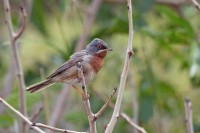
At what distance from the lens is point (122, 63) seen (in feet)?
17.3

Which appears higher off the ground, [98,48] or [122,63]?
[98,48]

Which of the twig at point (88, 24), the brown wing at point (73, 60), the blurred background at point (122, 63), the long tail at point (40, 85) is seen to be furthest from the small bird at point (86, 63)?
the twig at point (88, 24)

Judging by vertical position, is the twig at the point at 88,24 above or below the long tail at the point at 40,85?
above

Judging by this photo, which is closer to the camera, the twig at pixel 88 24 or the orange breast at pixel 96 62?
the orange breast at pixel 96 62

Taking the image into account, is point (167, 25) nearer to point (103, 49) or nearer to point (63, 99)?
point (63, 99)

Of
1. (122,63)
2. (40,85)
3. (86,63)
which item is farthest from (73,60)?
(122,63)

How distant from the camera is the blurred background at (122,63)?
475 centimetres

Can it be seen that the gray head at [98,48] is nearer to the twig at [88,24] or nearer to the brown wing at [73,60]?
the brown wing at [73,60]

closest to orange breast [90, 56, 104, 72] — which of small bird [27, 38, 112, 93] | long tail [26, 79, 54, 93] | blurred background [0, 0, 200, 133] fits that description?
small bird [27, 38, 112, 93]

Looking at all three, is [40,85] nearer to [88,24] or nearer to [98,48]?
[98,48]

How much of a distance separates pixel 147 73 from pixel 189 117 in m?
1.94

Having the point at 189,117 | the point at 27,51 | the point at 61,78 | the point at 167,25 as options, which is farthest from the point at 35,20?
the point at 189,117

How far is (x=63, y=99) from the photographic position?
4750mm

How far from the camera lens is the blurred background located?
4750 mm
